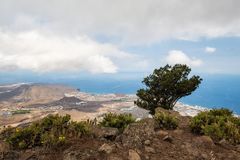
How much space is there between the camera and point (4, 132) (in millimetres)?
16141

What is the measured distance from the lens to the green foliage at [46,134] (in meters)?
11.9

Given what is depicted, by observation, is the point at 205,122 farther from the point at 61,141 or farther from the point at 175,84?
the point at 175,84

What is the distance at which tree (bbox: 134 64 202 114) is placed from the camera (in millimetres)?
37719

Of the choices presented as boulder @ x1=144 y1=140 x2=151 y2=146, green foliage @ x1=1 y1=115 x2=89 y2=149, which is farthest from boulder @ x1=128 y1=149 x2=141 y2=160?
green foliage @ x1=1 y1=115 x2=89 y2=149

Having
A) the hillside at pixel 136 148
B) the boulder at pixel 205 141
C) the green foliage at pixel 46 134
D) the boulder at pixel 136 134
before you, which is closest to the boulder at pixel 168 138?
the hillside at pixel 136 148

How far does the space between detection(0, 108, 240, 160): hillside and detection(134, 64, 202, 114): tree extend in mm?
23794

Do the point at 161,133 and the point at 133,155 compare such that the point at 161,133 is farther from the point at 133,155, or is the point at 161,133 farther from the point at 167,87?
the point at 167,87

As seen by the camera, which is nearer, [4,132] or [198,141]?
[198,141]

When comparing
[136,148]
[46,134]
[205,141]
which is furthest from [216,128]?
[46,134]

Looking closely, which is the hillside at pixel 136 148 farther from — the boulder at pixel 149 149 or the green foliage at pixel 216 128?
the green foliage at pixel 216 128

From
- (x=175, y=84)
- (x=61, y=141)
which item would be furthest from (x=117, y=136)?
(x=175, y=84)

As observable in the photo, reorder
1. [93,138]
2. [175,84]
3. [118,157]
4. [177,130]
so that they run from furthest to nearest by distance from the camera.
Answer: [175,84] < [177,130] < [93,138] < [118,157]

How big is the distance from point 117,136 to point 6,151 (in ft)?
15.6

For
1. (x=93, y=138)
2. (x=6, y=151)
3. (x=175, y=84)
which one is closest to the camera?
(x=6, y=151)
